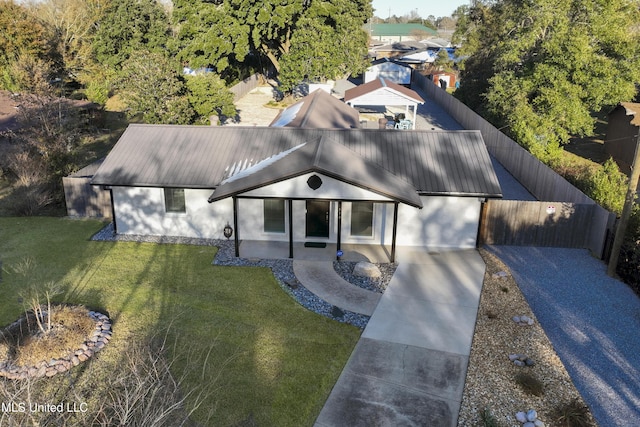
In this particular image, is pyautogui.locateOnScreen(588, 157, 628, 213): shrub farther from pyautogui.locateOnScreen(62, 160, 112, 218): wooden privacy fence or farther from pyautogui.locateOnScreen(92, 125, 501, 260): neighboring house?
pyautogui.locateOnScreen(62, 160, 112, 218): wooden privacy fence

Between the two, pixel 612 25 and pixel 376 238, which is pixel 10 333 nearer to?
pixel 376 238

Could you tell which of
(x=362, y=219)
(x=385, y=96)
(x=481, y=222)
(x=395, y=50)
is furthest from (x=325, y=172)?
(x=395, y=50)

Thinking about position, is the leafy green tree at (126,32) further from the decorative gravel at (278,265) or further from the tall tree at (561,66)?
the decorative gravel at (278,265)

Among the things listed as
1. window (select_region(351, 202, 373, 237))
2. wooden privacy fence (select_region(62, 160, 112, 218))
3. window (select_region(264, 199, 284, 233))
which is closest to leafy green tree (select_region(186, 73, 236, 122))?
wooden privacy fence (select_region(62, 160, 112, 218))

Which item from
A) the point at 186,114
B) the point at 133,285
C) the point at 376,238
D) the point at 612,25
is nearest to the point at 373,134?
the point at 376,238

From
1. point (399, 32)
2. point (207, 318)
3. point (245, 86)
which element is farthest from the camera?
point (399, 32)

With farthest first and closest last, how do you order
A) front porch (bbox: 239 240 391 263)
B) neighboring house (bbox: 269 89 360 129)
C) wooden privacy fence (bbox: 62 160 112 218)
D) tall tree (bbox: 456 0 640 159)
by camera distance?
tall tree (bbox: 456 0 640 159) → neighboring house (bbox: 269 89 360 129) → wooden privacy fence (bbox: 62 160 112 218) → front porch (bbox: 239 240 391 263)

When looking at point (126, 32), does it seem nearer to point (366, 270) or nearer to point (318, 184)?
point (318, 184)
